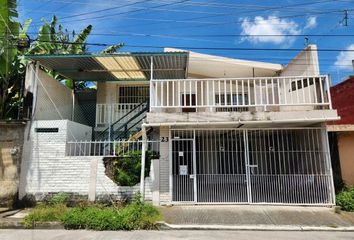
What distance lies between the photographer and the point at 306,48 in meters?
10.5

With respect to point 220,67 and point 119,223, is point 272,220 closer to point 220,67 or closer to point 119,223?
point 119,223

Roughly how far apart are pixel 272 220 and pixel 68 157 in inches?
268

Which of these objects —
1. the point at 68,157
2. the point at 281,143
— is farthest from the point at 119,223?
the point at 281,143

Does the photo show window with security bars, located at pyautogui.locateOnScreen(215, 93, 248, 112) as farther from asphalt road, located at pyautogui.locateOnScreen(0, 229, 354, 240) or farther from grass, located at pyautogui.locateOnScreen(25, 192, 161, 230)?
grass, located at pyautogui.locateOnScreen(25, 192, 161, 230)

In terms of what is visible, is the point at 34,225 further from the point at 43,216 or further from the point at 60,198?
the point at 60,198

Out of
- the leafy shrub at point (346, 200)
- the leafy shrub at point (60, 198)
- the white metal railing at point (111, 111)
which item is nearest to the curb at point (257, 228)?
the leafy shrub at point (346, 200)

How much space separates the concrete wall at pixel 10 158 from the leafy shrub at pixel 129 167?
3.34 meters

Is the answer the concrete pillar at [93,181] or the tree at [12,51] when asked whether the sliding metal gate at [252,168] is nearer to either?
the concrete pillar at [93,181]

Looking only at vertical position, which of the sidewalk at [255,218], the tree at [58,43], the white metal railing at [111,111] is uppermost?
the tree at [58,43]

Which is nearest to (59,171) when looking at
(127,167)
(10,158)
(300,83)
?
(10,158)

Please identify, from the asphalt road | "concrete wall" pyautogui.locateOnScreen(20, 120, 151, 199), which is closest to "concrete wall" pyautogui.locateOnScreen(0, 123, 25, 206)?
"concrete wall" pyautogui.locateOnScreen(20, 120, 151, 199)

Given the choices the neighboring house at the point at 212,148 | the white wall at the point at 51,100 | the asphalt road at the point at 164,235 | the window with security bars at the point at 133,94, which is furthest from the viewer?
the window with security bars at the point at 133,94

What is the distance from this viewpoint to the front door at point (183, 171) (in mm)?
9695

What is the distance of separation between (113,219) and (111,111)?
6.89m
